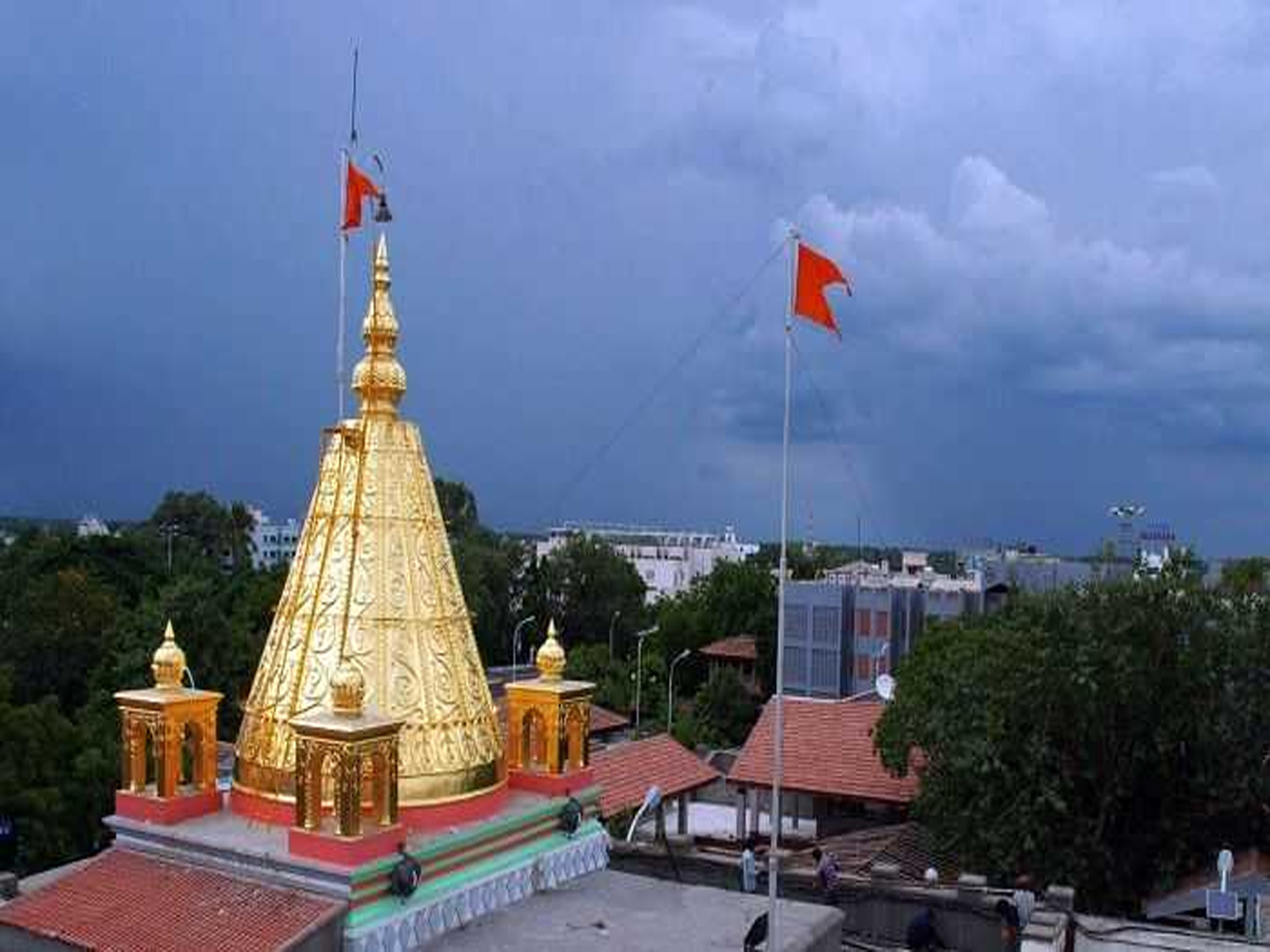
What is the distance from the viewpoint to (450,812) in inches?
431

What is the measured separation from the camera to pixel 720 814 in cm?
3150

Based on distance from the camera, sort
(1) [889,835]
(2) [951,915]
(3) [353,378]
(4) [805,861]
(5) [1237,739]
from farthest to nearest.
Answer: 1. (1) [889,835]
2. (4) [805,861]
3. (5) [1237,739]
4. (2) [951,915]
5. (3) [353,378]

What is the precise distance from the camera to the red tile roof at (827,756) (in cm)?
2561

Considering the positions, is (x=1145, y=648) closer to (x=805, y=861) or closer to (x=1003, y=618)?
(x=1003, y=618)

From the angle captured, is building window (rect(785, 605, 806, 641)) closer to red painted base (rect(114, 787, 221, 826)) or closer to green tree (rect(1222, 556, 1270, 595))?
green tree (rect(1222, 556, 1270, 595))

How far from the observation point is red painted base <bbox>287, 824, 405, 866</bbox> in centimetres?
957

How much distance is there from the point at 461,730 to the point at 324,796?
1589 millimetres

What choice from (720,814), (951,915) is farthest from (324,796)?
(720,814)

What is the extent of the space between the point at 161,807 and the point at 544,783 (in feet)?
12.5

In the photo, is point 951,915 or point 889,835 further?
point 889,835

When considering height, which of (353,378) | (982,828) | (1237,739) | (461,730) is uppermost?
(353,378)

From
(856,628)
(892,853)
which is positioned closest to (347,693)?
(892,853)

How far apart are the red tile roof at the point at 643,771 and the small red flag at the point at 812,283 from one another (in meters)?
13.3

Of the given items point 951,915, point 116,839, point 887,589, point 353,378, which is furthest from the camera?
point 887,589
